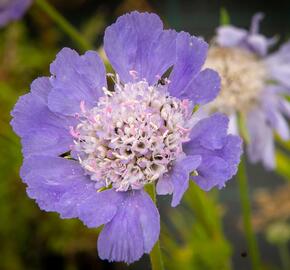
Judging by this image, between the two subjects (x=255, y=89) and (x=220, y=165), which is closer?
(x=220, y=165)

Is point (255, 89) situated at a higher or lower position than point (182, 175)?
higher

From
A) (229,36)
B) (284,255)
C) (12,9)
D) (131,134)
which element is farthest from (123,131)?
(284,255)

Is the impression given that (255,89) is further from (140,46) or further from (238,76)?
(140,46)

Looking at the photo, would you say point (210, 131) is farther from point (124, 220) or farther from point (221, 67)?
point (221, 67)

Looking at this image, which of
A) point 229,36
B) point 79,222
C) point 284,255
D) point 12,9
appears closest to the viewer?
point 229,36

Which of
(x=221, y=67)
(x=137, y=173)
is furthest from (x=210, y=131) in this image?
(x=221, y=67)

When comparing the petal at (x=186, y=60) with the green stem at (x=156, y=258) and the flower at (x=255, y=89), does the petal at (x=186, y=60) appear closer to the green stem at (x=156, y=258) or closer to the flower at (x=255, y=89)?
the green stem at (x=156, y=258)

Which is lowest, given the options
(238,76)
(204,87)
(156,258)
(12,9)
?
(156,258)

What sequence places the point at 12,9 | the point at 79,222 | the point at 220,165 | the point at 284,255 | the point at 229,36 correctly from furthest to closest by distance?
the point at 284,255 → the point at 79,222 → the point at 12,9 → the point at 229,36 → the point at 220,165
